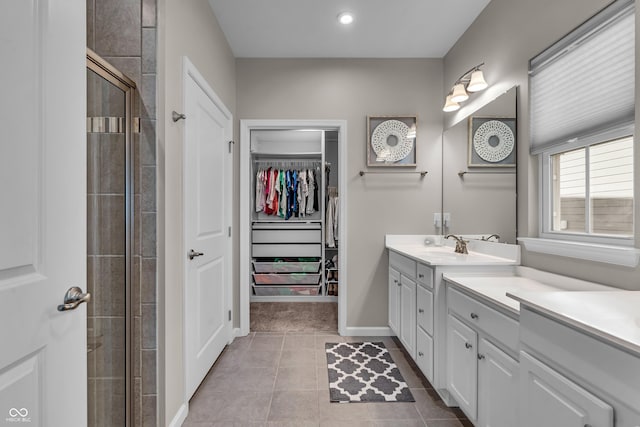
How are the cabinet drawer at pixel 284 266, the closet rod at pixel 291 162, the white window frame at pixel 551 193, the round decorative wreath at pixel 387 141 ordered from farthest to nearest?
the closet rod at pixel 291 162 < the cabinet drawer at pixel 284 266 < the round decorative wreath at pixel 387 141 < the white window frame at pixel 551 193

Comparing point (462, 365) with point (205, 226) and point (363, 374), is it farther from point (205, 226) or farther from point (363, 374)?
point (205, 226)

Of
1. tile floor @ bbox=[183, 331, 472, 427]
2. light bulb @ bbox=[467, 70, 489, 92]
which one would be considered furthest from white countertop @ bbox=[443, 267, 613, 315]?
light bulb @ bbox=[467, 70, 489, 92]

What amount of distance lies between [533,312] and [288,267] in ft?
11.2

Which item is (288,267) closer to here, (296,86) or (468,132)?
(296,86)

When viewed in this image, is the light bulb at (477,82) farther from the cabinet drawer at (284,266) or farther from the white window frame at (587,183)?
the cabinet drawer at (284,266)

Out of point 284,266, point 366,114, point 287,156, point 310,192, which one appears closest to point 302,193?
point 310,192

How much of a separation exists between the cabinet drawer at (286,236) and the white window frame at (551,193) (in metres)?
2.79

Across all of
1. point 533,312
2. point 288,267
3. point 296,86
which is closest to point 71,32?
point 533,312

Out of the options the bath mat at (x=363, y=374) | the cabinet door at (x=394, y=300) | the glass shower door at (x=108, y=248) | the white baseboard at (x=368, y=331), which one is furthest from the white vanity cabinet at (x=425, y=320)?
the glass shower door at (x=108, y=248)

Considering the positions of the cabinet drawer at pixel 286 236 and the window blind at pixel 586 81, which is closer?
the window blind at pixel 586 81

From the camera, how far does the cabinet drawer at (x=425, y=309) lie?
2.06 m

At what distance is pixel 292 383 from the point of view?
2.21m

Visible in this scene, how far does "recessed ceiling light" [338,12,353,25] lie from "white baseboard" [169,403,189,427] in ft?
9.25

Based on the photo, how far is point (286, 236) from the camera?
169 inches
